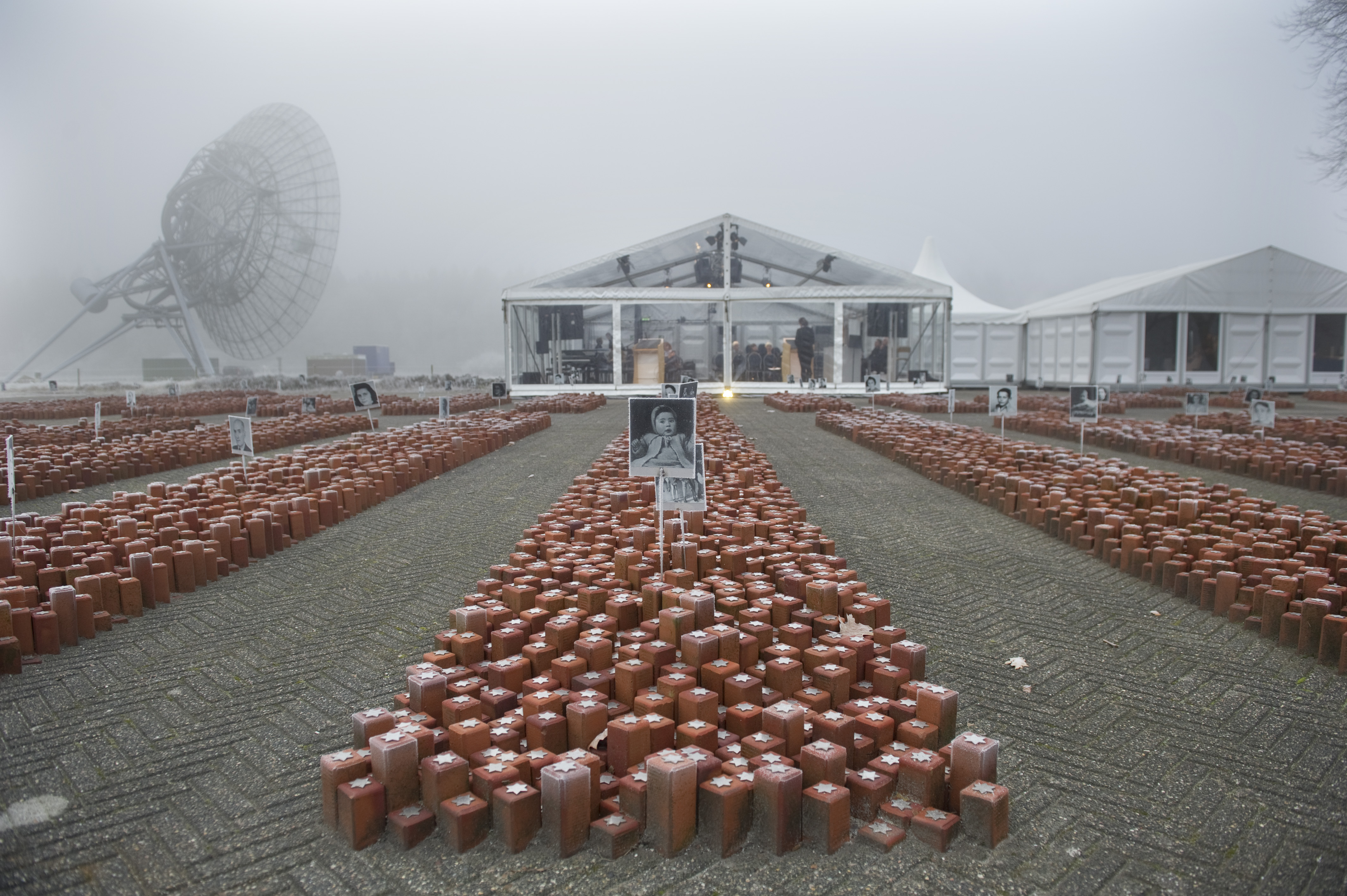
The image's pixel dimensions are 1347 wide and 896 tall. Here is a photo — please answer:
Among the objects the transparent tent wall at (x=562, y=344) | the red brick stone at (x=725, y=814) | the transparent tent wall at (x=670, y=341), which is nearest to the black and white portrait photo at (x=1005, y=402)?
the red brick stone at (x=725, y=814)

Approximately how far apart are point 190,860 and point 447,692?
1.25 metres

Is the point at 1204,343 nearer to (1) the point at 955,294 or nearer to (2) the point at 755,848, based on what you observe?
(1) the point at 955,294

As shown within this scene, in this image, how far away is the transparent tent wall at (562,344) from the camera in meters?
33.5

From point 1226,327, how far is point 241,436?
38.6m

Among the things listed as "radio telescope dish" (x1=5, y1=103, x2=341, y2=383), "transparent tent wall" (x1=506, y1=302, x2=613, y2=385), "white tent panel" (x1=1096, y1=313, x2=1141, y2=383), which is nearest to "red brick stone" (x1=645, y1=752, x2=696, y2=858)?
"transparent tent wall" (x1=506, y1=302, x2=613, y2=385)

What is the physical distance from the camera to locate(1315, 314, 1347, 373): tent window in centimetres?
3516

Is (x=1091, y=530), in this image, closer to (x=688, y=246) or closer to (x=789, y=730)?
(x=789, y=730)

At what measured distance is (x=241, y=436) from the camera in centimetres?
1089

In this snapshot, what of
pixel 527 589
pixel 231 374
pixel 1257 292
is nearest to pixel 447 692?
pixel 527 589

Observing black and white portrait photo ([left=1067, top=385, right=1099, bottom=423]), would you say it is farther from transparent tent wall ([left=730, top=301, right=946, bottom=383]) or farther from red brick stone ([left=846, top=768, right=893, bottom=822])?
transparent tent wall ([left=730, top=301, right=946, bottom=383])

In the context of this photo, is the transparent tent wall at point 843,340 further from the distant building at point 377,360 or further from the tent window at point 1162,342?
the distant building at point 377,360

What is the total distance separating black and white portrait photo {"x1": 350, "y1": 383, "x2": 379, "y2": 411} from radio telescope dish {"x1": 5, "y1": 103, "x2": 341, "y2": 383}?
33.1 m

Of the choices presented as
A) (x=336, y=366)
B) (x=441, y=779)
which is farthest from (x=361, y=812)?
(x=336, y=366)

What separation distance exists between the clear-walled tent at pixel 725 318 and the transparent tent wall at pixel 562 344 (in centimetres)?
5
